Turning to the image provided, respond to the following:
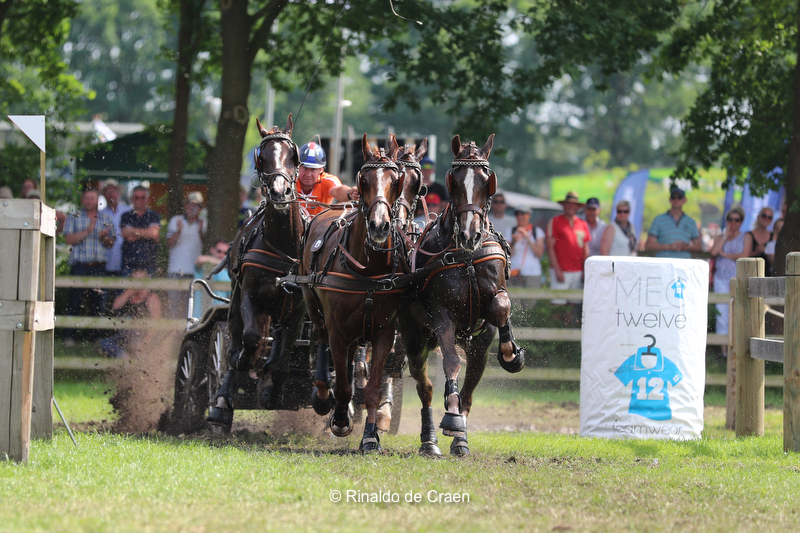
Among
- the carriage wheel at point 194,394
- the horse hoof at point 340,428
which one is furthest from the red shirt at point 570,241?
the horse hoof at point 340,428

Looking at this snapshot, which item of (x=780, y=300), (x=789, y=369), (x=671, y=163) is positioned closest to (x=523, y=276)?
(x=780, y=300)

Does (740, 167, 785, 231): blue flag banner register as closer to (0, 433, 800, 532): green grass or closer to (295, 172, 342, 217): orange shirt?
(295, 172, 342, 217): orange shirt

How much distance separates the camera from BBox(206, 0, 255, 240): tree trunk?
43.3 ft

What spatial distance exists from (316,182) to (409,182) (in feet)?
8.62

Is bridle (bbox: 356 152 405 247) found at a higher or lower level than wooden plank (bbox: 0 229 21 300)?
higher

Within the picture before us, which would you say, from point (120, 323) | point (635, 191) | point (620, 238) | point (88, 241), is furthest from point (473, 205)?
point (635, 191)

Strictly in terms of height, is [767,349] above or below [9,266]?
below

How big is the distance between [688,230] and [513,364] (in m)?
7.46

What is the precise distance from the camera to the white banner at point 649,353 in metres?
9.01

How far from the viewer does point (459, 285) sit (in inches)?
284

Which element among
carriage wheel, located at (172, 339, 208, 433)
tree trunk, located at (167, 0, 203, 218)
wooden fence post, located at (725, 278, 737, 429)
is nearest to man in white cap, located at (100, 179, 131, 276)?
tree trunk, located at (167, 0, 203, 218)

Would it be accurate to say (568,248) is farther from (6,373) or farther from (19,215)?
(6,373)

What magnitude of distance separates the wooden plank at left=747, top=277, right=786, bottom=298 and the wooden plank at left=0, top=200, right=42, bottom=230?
5.88m

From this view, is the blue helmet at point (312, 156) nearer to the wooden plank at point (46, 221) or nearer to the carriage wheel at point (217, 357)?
the carriage wheel at point (217, 357)
